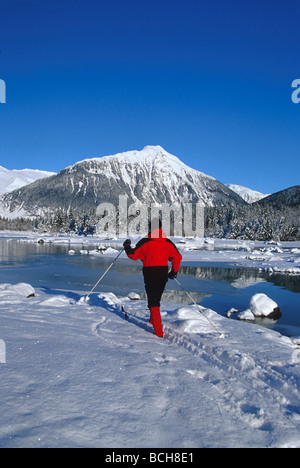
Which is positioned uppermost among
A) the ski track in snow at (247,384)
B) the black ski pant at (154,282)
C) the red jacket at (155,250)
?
the red jacket at (155,250)

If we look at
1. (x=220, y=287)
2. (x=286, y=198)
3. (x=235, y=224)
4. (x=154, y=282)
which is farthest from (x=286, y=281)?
(x=286, y=198)

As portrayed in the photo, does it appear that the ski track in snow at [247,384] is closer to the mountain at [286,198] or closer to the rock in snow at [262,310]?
the rock in snow at [262,310]

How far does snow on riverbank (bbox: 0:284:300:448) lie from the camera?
2.80 metres

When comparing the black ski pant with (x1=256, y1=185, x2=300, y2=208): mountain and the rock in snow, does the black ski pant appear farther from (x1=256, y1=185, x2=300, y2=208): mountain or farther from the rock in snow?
(x1=256, y1=185, x2=300, y2=208): mountain

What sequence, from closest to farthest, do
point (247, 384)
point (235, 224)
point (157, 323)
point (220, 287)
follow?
point (247, 384) → point (157, 323) → point (220, 287) → point (235, 224)

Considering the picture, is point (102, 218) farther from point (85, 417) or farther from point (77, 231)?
point (85, 417)

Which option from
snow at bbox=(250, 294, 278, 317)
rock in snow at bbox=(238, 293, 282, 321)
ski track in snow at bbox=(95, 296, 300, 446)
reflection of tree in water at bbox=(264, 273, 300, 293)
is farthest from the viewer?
reflection of tree in water at bbox=(264, 273, 300, 293)

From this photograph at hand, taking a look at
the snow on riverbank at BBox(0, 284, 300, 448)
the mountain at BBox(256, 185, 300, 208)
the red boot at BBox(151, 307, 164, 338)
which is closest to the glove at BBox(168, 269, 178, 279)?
the red boot at BBox(151, 307, 164, 338)

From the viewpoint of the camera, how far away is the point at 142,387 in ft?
12.3

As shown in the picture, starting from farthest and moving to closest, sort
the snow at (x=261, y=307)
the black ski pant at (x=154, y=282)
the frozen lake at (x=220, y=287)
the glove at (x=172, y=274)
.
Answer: the frozen lake at (x=220, y=287), the snow at (x=261, y=307), the glove at (x=172, y=274), the black ski pant at (x=154, y=282)

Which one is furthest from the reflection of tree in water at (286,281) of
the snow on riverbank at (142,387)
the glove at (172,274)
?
the snow on riverbank at (142,387)

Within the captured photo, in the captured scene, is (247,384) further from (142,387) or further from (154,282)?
(154,282)

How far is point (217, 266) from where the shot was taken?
102 feet

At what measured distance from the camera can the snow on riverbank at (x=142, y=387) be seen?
2797 millimetres
